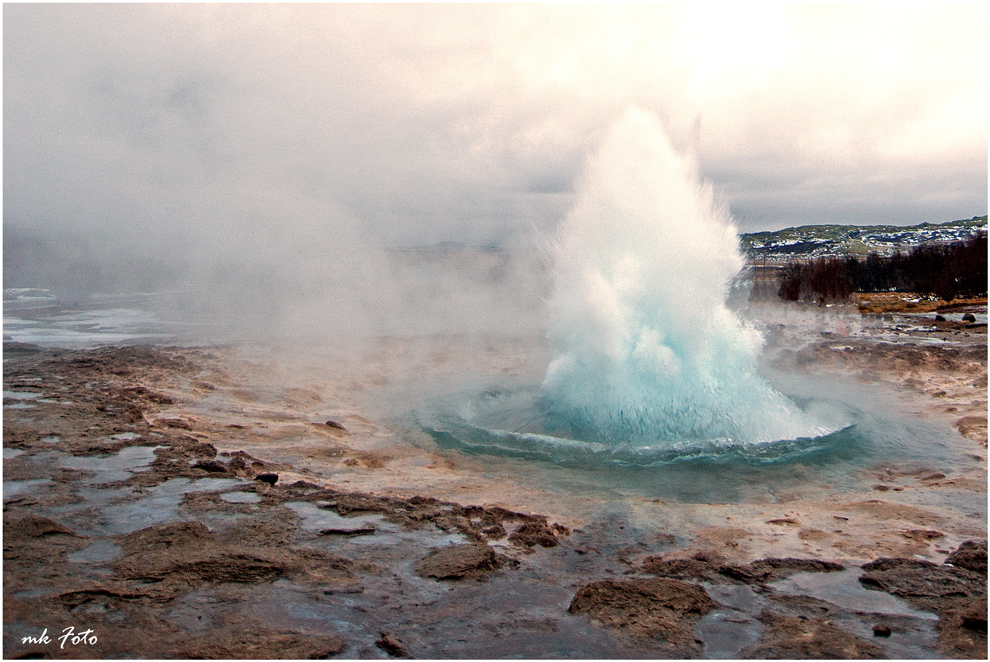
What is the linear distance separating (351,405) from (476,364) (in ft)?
12.5

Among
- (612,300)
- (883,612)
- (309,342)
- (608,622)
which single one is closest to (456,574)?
(608,622)

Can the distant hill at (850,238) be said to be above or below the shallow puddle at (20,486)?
above

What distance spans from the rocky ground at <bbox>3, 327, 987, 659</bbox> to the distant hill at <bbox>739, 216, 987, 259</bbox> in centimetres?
11949

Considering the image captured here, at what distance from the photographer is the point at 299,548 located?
4129 millimetres

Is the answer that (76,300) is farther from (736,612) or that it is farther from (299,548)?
(736,612)

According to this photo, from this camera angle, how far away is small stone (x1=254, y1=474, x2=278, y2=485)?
5.49 metres

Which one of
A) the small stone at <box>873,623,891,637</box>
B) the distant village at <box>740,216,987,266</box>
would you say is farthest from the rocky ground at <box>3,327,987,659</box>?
the distant village at <box>740,216,987,266</box>

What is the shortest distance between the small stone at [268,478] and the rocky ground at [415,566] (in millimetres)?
26

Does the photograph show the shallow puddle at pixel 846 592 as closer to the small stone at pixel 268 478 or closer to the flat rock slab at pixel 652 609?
the flat rock slab at pixel 652 609

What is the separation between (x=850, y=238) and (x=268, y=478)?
6519 inches

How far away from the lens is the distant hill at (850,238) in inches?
4820

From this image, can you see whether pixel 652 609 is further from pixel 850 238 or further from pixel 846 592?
pixel 850 238

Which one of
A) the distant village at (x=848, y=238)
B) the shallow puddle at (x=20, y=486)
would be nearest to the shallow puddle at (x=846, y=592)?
the shallow puddle at (x=20, y=486)
